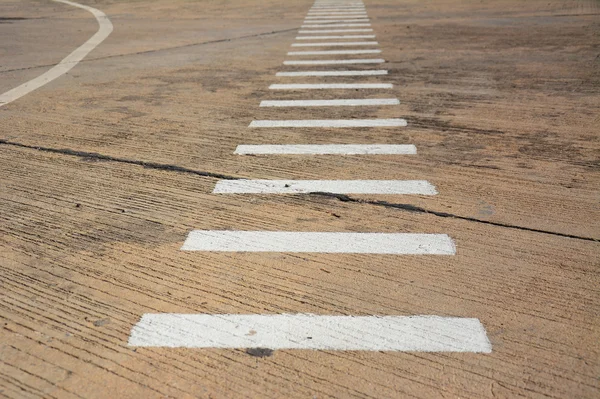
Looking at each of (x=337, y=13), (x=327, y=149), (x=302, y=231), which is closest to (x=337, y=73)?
(x=327, y=149)

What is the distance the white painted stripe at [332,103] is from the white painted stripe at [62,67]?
127 inches

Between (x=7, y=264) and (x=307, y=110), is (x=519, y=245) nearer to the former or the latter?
(x=7, y=264)

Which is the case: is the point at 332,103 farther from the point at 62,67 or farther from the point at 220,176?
the point at 62,67

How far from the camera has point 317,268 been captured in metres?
3.66

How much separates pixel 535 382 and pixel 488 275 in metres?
0.93

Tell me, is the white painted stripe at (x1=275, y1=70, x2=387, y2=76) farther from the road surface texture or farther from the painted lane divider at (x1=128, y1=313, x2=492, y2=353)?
the painted lane divider at (x1=128, y1=313, x2=492, y2=353)

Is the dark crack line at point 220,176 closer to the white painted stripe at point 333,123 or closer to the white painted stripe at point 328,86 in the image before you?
the white painted stripe at point 333,123

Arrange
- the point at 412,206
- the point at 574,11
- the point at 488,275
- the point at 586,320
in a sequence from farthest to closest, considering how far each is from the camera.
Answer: the point at 574,11 < the point at 412,206 < the point at 488,275 < the point at 586,320

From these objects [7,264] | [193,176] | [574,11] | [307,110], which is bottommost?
[574,11]

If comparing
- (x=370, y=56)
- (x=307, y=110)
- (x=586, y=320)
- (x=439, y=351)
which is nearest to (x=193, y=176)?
(x=307, y=110)

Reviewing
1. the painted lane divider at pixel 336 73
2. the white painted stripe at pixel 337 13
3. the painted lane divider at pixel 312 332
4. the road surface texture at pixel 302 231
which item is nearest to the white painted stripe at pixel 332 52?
the painted lane divider at pixel 336 73

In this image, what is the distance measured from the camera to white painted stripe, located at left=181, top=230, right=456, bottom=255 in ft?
12.7

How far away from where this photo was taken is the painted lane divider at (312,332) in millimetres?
2965

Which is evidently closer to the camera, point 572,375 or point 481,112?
point 572,375
